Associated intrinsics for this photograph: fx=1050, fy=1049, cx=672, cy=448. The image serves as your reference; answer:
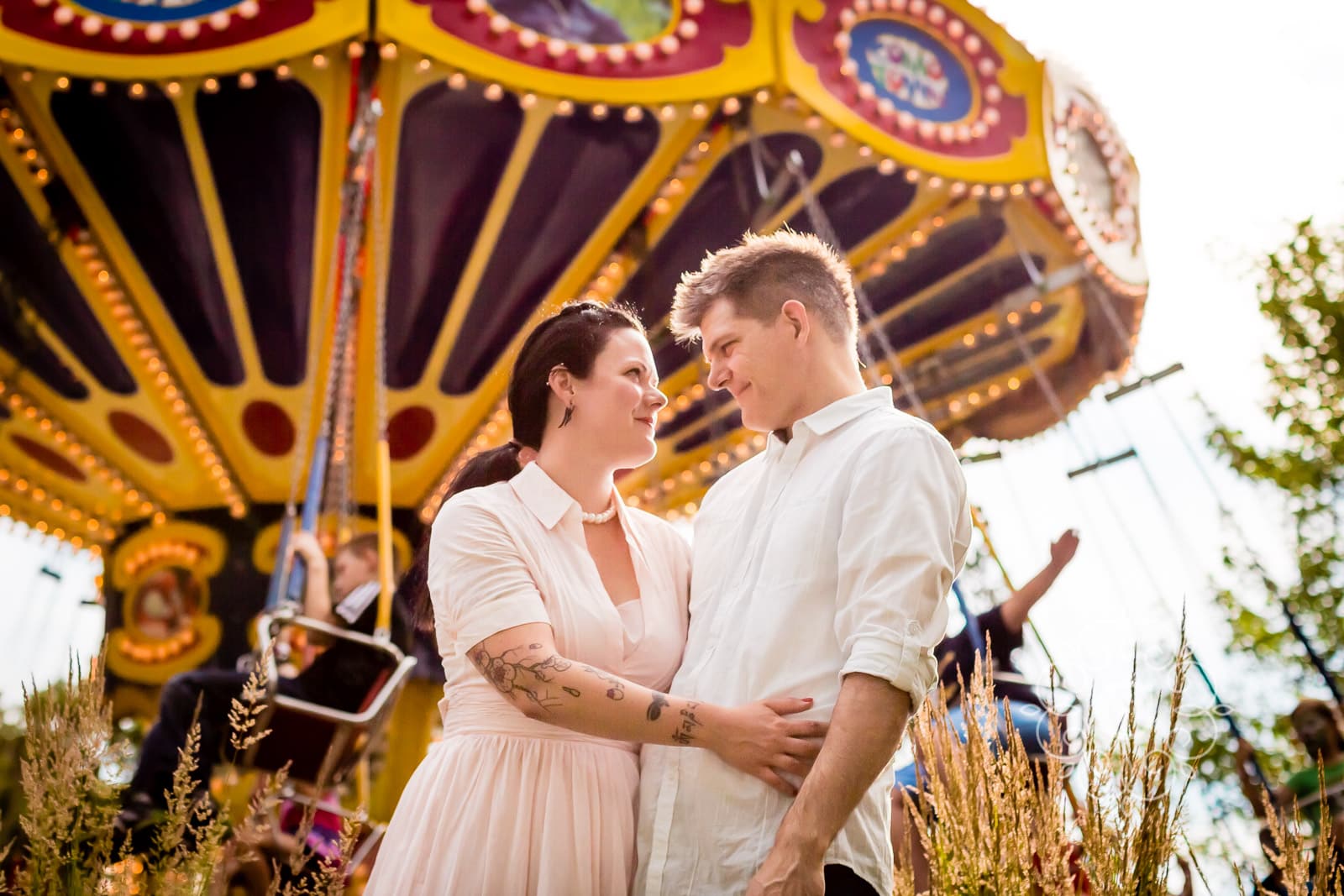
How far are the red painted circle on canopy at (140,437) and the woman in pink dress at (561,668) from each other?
7776 mm

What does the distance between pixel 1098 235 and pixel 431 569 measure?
21.6 ft

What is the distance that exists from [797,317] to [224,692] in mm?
3767

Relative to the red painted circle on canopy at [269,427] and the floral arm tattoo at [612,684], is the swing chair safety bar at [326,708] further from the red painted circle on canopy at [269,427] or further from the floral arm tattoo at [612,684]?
the red painted circle on canopy at [269,427]

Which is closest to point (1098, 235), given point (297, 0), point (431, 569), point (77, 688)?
point (297, 0)

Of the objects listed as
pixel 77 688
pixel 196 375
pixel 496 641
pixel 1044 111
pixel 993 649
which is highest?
pixel 196 375

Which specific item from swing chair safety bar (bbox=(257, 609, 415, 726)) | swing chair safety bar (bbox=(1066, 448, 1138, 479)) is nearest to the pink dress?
swing chair safety bar (bbox=(257, 609, 415, 726))

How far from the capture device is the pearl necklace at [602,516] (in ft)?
7.55

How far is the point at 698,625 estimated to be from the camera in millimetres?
2111

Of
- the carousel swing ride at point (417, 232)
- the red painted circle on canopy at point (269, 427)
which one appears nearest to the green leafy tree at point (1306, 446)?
the carousel swing ride at point (417, 232)

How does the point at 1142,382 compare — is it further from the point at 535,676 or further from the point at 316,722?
the point at 535,676

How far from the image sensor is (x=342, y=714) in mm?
4047

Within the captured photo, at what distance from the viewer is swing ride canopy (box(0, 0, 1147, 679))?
5656 millimetres

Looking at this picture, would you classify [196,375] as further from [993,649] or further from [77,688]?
[77,688]

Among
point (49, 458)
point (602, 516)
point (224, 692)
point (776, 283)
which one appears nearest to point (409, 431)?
point (49, 458)
